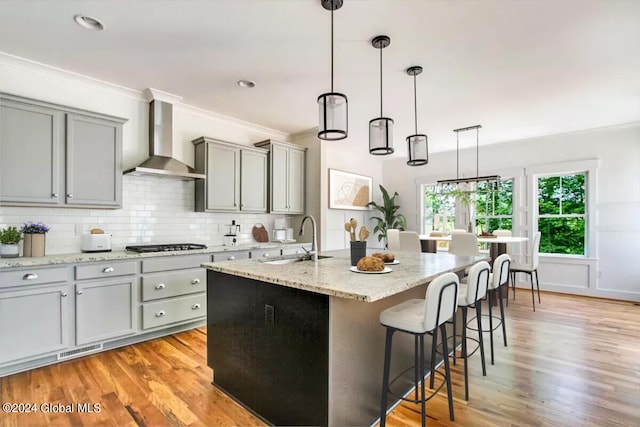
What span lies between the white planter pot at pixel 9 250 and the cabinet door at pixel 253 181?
7.50 feet

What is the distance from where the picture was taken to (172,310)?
3.38 m

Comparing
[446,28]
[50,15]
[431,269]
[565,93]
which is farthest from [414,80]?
[50,15]

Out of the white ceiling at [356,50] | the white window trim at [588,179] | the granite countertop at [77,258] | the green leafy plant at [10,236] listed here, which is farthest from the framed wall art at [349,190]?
the green leafy plant at [10,236]

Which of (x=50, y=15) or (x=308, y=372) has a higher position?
(x=50, y=15)

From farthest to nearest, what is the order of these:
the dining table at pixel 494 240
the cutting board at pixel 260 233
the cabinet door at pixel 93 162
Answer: the cutting board at pixel 260 233, the dining table at pixel 494 240, the cabinet door at pixel 93 162

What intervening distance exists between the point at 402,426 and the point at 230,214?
3466 millimetres

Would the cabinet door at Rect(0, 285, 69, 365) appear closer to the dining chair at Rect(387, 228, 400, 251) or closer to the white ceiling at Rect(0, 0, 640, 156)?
the white ceiling at Rect(0, 0, 640, 156)

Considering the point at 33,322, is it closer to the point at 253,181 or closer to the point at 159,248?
the point at 159,248

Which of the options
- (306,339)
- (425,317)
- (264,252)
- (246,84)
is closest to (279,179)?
(264,252)

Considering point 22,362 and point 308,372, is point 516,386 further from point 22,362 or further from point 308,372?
point 22,362

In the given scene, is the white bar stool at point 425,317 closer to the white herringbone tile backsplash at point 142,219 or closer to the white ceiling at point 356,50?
the white ceiling at point 356,50

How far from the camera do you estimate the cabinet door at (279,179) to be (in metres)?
4.71

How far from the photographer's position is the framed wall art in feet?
19.9

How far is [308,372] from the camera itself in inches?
67.1
